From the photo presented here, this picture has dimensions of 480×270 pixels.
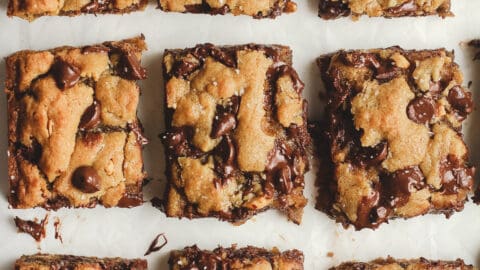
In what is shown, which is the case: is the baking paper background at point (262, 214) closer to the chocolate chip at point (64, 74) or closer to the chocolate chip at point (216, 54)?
the chocolate chip at point (216, 54)

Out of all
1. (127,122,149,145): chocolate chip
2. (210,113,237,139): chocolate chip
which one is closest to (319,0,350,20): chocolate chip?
(210,113,237,139): chocolate chip

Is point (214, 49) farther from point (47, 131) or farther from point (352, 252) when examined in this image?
point (352, 252)

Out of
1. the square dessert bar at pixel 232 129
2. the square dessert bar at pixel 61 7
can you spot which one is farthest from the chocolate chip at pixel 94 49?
the square dessert bar at pixel 232 129

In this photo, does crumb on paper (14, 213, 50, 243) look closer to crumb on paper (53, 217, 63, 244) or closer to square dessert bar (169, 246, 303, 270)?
crumb on paper (53, 217, 63, 244)

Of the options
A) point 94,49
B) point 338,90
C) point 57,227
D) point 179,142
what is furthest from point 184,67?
point 57,227

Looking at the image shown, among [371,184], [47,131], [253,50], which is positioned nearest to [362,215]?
[371,184]
